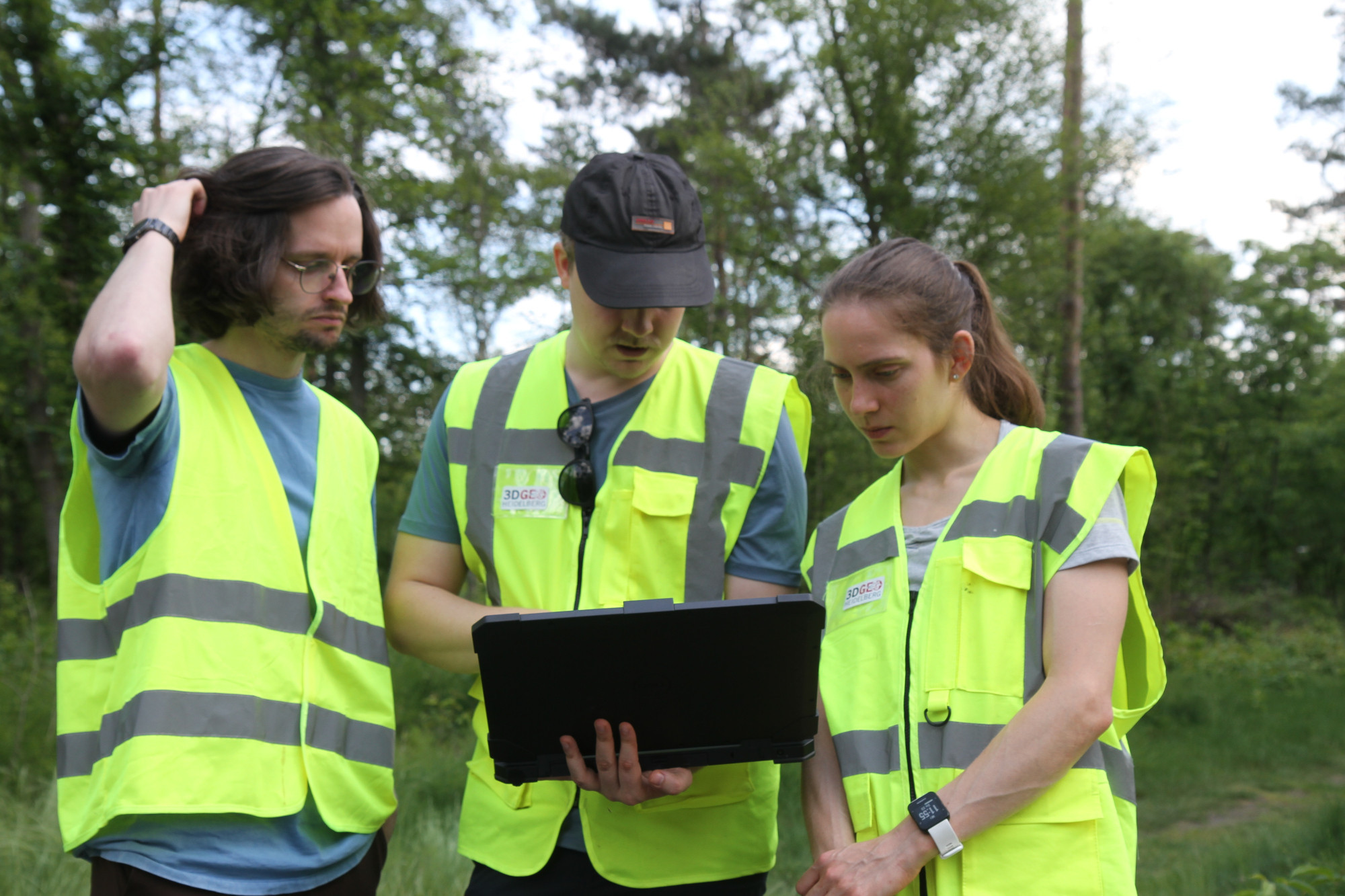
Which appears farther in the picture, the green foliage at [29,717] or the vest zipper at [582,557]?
the green foliage at [29,717]

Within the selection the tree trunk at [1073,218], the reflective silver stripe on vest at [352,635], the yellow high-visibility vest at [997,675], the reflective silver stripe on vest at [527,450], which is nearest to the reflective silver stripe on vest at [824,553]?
the yellow high-visibility vest at [997,675]

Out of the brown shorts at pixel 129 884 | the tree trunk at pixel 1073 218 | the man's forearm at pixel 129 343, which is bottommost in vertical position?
the brown shorts at pixel 129 884

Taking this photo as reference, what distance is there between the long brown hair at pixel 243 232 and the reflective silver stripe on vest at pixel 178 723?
869 mm

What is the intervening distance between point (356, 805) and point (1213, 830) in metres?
7.46

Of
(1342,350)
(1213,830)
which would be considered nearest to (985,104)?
(1213,830)

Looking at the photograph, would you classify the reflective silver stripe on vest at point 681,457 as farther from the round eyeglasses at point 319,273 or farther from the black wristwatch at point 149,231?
the black wristwatch at point 149,231

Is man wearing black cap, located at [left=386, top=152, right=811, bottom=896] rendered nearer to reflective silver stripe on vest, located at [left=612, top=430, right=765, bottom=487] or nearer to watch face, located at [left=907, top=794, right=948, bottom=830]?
reflective silver stripe on vest, located at [left=612, top=430, right=765, bottom=487]

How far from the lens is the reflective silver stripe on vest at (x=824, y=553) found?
2.25 m

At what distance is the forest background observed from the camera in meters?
7.85

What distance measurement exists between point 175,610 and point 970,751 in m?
1.54

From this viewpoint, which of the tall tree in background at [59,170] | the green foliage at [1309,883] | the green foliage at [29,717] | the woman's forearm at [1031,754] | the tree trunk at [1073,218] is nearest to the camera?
the woman's forearm at [1031,754]

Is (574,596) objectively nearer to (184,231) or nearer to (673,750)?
(673,750)

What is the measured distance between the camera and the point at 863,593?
2.12m

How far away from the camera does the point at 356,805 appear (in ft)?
6.89
